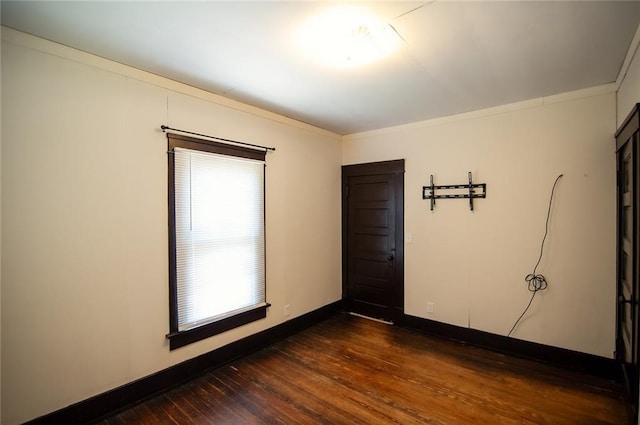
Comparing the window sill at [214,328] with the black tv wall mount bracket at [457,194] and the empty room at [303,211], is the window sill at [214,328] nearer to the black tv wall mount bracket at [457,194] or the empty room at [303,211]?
the empty room at [303,211]

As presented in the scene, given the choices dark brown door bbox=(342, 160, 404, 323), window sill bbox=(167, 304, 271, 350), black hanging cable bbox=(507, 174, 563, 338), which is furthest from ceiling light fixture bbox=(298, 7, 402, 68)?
window sill bbox=(167, 304, 271, 350)

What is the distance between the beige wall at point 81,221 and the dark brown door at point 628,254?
11.0 feet

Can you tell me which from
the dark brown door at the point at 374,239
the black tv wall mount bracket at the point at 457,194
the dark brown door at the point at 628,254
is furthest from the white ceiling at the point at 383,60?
the dark brown door at the point at 374,239

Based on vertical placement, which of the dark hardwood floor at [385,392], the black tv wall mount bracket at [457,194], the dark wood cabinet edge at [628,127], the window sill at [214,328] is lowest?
the dark hardwood floor at [385,392]

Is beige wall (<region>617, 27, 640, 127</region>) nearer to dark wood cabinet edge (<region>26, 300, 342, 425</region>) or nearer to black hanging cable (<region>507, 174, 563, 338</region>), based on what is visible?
black hanging cable (<region>507, 174, 563, 338</region>)

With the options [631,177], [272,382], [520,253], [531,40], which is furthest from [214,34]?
[520,253]

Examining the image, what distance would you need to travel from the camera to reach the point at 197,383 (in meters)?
2.62

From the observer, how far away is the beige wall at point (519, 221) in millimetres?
2738

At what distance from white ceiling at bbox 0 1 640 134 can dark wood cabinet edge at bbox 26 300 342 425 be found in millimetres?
2553

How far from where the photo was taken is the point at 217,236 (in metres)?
2.87

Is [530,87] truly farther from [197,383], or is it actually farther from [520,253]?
[197,383]

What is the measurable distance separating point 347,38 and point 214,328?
2.77 meters

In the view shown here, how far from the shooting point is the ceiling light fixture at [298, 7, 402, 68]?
1732 mm

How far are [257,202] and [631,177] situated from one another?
321 cm
